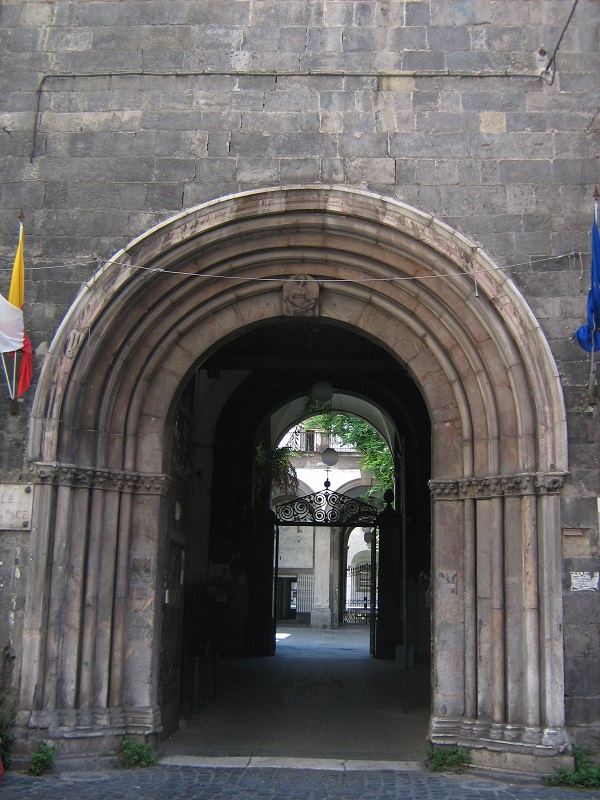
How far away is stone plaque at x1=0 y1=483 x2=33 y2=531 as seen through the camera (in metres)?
7.02

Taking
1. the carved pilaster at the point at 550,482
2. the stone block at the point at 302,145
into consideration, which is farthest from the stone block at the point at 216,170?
the carved pilaster at the point at 550,482

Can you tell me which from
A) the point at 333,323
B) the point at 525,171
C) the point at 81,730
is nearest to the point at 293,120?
the point at 333,323

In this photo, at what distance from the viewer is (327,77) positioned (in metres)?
7.68

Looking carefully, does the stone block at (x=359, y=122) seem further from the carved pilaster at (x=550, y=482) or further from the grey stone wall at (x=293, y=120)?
the carved pilaster at (x=550, y=482)

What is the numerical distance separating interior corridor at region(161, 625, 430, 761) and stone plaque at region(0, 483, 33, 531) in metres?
2.20

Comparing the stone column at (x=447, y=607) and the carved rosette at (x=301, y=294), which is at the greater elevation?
the carved rosette at (x=301, y=294)

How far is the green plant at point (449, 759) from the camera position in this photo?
21.9 ft

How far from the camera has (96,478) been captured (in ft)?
23.7

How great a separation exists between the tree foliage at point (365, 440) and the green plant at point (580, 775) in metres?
17.9

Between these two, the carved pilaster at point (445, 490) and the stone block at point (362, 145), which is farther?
the stone block at point (362, 145)

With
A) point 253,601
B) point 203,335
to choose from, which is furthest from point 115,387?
point 253,601

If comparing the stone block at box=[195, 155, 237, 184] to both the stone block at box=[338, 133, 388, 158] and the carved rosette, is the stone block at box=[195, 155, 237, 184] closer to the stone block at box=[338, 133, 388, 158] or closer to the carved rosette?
the stone block at box=[338, 133, 388, 158]

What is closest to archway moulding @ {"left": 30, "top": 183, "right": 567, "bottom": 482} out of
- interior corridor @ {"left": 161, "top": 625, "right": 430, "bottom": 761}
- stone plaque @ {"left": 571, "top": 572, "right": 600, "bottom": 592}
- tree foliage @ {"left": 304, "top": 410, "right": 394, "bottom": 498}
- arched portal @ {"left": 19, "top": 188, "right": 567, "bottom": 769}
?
arched portal @ {"left": 19, "top": 188, "right": 567, "bottom": 769}

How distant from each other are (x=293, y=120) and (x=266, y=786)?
534 cm
